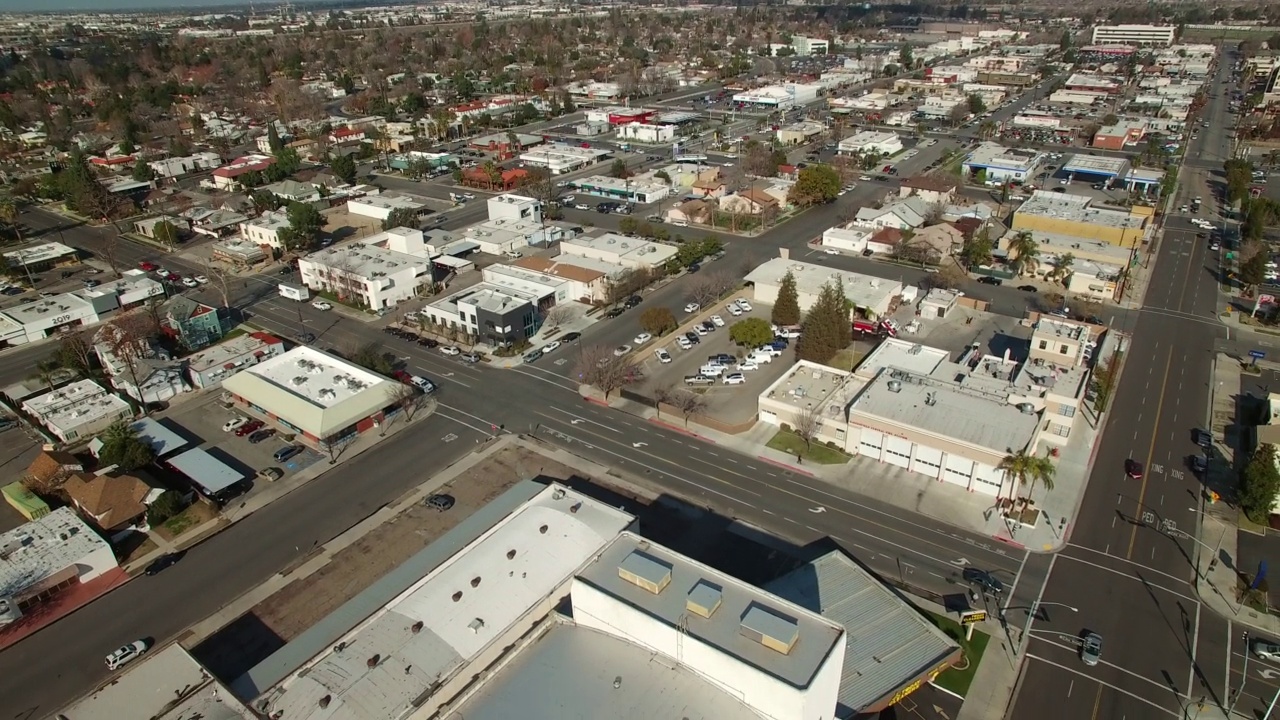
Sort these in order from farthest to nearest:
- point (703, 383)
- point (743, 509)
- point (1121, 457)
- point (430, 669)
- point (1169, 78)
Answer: point (1169, 78), point (703, 383), point (1121, 457), point (743, 509), point (430, 669)

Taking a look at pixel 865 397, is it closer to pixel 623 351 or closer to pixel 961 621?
pixel 961 621

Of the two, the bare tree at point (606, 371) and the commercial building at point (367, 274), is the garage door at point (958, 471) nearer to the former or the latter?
the bare tree at point (606, 371)

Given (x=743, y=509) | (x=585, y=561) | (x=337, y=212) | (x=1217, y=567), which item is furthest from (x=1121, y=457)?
(x=337, y=212)

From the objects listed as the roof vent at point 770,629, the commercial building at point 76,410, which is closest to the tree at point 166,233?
the commercial building at point 76,410

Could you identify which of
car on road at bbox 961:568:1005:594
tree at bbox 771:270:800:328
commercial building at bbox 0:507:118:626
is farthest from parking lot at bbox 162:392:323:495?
car on road at bbox 961:568:1005:594

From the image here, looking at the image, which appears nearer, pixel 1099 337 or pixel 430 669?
pixel 430 669

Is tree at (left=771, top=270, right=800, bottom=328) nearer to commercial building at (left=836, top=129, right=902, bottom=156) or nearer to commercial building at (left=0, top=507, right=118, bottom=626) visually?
commercial building at (left=0, top=507, right=118, bottom=626)

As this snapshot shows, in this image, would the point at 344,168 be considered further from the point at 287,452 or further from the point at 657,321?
the point at 287,452
